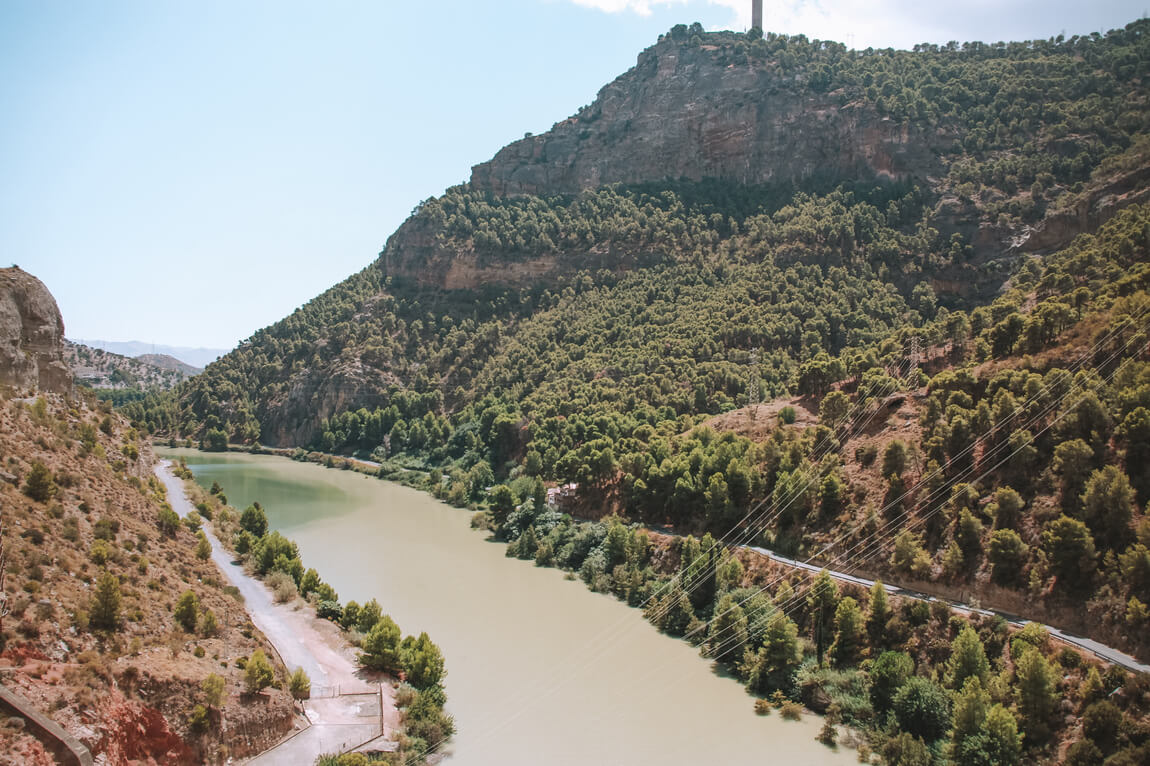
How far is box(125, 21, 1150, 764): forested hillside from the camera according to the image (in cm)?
2691

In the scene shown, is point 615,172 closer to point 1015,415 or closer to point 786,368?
point 786,368

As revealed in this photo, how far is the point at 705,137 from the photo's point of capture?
11306 centimetres

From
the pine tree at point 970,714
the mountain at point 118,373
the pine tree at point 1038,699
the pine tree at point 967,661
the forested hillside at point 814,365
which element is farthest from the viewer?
the mountain at point 118,373

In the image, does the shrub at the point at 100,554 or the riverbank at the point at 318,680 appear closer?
the riverbank at the point at 318,680

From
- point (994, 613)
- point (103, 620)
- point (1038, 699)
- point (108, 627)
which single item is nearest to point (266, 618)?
point (108, 627)

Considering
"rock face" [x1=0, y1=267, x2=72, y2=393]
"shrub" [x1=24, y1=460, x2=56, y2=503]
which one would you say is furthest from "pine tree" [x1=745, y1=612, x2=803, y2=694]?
"rock face" [x1=0, y1=267, x2=72, y2=393]

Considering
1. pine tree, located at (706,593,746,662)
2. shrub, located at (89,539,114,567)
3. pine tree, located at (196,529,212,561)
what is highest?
shrub, located at (89,539,114,567)

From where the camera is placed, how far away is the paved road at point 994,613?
22391 millimetres

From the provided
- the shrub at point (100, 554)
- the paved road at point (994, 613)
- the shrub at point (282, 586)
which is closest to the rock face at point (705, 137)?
the paved road at point (994, 613)

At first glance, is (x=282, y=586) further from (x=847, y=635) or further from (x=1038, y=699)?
(x=1038, y=699)

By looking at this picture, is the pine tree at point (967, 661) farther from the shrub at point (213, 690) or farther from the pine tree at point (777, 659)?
the shrub at point (213, 690)

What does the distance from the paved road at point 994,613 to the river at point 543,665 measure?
6542 millimetres

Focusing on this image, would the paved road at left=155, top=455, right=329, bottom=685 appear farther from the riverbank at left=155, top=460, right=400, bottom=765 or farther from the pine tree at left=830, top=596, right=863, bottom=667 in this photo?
the pine tree at left=830, top=596, right=863, bottom=667

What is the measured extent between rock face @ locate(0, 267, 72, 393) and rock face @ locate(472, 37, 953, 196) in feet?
292
